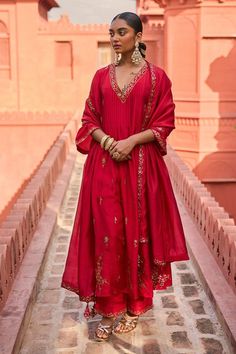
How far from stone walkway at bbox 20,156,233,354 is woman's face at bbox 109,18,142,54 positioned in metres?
1.66

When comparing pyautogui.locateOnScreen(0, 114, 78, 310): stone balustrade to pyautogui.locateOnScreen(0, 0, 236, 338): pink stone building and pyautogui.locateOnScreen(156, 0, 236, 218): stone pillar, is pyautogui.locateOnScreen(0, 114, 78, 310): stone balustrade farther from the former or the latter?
pyautogui.locateOnScreen(156, 0, 236, 218): stone pillar

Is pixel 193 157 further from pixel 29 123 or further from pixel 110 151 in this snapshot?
pixel 110 151

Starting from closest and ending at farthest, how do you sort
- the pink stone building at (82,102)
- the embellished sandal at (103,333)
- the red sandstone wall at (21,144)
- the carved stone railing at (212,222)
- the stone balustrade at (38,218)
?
the embellished sandal at (103,333), the stone balustrade at (38,218), the carved stone railing at (212,222), the pink stone building at (82,102), the red sandstone wall at (21,144)

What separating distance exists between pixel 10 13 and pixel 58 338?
1955 centimetres

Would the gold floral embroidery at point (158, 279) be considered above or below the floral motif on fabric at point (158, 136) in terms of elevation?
below

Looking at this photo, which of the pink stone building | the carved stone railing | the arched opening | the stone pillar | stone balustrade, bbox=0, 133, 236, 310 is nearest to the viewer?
stone balustrade, bbox=0, 133, 236, 310

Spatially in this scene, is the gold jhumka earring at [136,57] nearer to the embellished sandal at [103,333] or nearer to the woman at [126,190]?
the woman at [126,190]

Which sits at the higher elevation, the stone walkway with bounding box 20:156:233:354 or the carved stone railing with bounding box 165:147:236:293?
the carved stone railing with bounding box 165:147:236:293

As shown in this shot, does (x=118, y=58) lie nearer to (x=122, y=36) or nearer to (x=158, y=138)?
(x=122, y=36)

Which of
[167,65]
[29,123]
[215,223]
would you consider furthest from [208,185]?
[215,223]

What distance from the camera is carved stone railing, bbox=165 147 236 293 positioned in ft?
12.9

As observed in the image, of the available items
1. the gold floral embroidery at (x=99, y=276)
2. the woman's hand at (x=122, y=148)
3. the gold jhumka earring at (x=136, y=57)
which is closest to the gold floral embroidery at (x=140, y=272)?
the gold floral embroidery at (x=99, y=276)

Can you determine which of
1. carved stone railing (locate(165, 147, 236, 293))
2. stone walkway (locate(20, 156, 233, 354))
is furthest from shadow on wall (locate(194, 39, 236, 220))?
stone walkway (locate(20, 156, 233, 354))

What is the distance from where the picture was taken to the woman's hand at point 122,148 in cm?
303
